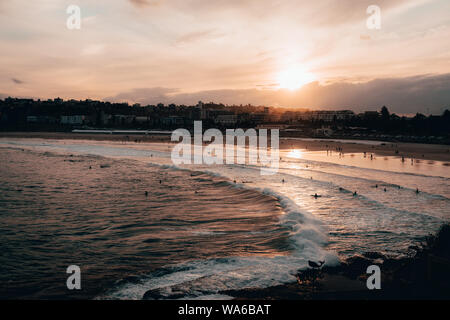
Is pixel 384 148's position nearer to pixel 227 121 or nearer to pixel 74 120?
pixel 227 121

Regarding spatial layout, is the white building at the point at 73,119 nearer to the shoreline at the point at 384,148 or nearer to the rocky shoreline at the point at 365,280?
the shoreline at the point at 384,148

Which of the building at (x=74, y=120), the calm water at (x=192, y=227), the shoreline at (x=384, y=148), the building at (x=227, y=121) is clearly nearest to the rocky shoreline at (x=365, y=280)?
the calm water at (x=192, y=227)

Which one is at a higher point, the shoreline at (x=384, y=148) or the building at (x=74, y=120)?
the building at (x=74, y=120)

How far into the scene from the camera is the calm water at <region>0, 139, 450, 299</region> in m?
9.71

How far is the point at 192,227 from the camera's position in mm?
14555

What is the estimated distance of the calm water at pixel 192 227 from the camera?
971 centimetres

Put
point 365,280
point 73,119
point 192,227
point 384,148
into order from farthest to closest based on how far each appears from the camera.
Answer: point 73,119 → point 384,148 → point 192,227 → point 365,280

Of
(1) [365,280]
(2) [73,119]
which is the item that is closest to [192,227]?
(1) [365,280]

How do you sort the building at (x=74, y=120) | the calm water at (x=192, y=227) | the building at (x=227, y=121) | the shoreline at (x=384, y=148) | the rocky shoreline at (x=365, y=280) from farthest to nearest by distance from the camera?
the building at (x=74, y=120) < the building at (x=227, y=121) < the shoreline at (x=384, y=148) < the calm water at (x=192, y=227) < the rocky shoreline at (x=365, y=280)

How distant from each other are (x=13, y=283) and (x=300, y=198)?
16.0 m

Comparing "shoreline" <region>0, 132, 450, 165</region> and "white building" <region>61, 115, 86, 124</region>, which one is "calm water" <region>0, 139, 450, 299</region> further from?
"white building" <region>61, 115, 86, 124</region>

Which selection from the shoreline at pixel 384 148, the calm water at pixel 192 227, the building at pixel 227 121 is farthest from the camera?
the building at pixel 227 121
